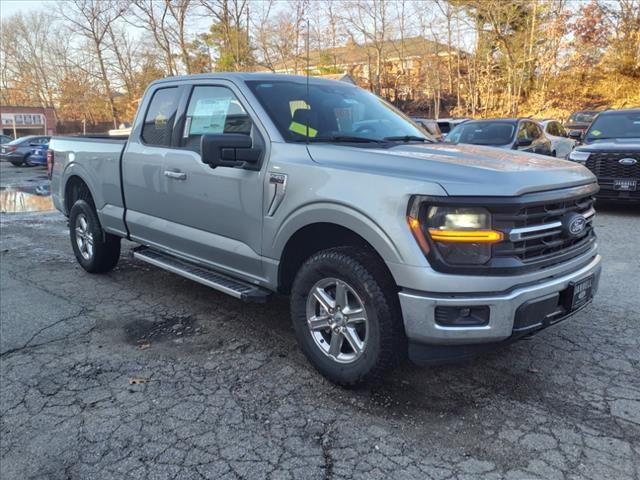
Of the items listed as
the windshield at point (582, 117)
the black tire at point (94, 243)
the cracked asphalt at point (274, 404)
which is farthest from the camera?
the windshield at point (582, 117)

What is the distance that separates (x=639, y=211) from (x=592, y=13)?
21748 millimetres

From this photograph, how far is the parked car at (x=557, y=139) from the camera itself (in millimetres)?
13570

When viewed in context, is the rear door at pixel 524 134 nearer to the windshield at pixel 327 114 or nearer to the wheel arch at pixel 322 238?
the windshield at pixel 327 114

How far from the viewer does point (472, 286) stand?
262cm

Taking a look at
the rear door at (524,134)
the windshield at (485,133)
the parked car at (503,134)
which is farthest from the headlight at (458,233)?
the rear door at (524,134)

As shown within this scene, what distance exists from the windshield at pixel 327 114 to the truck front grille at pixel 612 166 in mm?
5581

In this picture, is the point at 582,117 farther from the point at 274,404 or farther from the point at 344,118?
the point at 274,404

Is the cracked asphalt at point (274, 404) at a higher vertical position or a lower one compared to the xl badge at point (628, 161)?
lower

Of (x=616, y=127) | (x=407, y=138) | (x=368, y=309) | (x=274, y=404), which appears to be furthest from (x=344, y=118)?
(x=616, y=127)

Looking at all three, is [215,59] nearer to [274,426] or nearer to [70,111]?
[70,111]

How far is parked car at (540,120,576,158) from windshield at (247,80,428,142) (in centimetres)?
1024

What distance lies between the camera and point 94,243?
5551mm

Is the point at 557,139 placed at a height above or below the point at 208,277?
above

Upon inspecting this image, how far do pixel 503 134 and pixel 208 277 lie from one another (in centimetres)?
854
